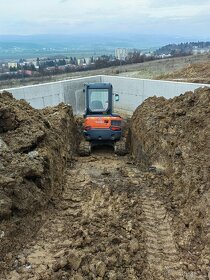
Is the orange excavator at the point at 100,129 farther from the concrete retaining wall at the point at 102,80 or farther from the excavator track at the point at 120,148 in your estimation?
the concrete retaining wall at the point at 102,80

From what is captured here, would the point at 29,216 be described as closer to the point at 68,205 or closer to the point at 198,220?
the point at 68,205

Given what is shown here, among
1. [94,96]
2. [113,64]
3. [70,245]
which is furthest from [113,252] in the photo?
[113,64]

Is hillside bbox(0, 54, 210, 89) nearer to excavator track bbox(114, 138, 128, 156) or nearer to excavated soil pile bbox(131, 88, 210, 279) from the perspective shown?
excavator track bbox(114, 138, 128, 156)

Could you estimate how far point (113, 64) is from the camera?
39.8 meters

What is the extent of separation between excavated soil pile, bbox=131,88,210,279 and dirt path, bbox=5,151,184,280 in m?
0.30

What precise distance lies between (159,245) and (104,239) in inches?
42.2

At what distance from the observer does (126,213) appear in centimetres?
843

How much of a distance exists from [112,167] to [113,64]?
2861 centimetres

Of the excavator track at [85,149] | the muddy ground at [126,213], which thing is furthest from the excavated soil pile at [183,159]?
the excavator track at [85,149]

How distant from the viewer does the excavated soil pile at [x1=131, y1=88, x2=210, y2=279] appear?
23.3 feet

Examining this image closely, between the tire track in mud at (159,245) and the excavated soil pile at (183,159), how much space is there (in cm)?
16

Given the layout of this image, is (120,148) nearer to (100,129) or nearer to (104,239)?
(100,129)

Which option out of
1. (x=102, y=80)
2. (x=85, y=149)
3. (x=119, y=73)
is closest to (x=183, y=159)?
(x=85, y=149)

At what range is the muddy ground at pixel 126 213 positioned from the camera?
20.9ft
